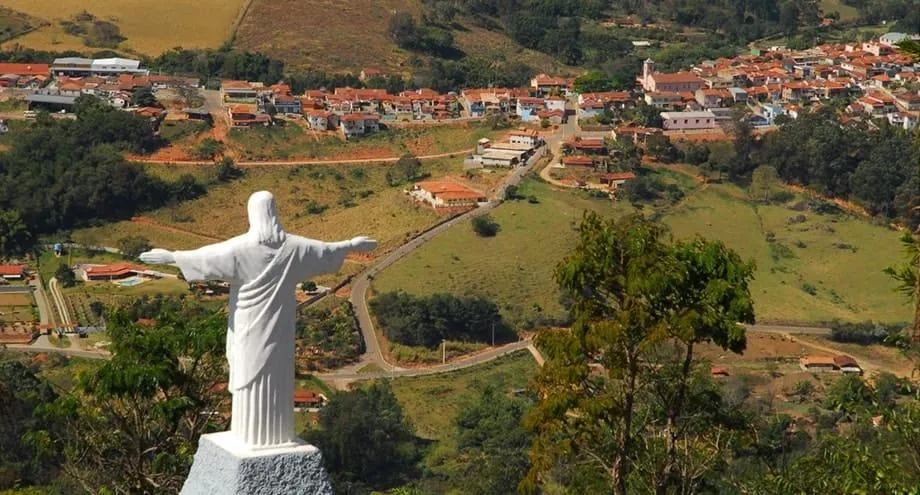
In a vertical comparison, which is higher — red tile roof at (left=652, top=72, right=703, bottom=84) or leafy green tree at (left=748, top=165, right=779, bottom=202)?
red tile roof at (left=652, top=72, right=703, bottom=84)

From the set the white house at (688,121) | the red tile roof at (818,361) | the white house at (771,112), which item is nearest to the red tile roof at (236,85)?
the white house at (688,121)

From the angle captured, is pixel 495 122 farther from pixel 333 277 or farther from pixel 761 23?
pixel 761 23

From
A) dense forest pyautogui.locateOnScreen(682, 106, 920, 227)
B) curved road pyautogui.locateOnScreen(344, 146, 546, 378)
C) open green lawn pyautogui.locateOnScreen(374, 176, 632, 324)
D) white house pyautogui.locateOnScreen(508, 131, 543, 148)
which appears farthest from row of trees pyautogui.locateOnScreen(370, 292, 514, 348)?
dense forest pyautogui.locateOnScreen(682, 106, 920, 227)

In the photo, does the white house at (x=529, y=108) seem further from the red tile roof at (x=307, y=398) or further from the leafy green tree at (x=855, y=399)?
the leafy green tree at (x=855, y=399)

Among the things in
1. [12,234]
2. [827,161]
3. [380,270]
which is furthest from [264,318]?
[827,161]

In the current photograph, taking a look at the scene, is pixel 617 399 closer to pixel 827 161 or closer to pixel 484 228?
pixel 484 228

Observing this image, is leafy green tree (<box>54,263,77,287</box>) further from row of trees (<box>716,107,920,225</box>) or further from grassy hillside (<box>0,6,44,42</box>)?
grassy hillside (<box>0,6,44,42</box>)

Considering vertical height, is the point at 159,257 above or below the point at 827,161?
above
